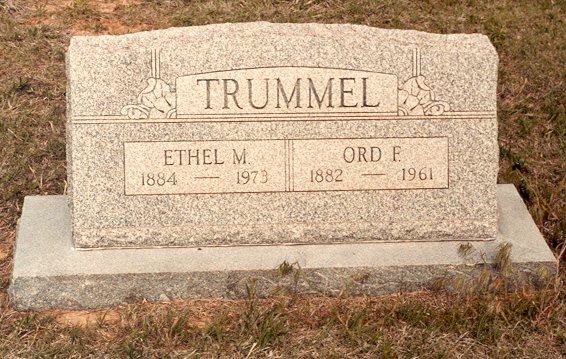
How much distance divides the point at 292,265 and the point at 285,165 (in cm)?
53

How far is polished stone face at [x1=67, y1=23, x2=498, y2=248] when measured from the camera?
4.85 m

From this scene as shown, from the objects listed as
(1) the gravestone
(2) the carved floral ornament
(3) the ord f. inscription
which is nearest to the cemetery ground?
(1) the gravestone

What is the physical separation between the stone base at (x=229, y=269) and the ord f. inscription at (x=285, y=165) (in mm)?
307

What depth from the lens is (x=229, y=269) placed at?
15.5ft

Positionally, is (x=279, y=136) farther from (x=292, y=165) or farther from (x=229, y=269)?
(x=229, y=269)

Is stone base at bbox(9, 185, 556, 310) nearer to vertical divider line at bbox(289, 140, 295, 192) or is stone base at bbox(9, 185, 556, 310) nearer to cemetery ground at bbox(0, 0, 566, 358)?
cemetery ground at bbox(0, 0, 566, 358)

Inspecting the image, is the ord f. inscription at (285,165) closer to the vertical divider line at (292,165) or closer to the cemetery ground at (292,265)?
the vertical divider line at (292,165)

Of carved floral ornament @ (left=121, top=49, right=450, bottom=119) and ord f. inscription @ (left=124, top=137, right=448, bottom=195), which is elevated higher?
carved floral ornament @ (left=121, top=49, right=450, bottom=119)

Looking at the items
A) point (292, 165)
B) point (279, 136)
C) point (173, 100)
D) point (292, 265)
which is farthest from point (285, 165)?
point (173, 100)

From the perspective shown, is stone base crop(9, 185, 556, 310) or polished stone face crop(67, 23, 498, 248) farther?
polished stone face crop(67, 23, 498, 248)

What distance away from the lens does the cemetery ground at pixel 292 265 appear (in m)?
4.34

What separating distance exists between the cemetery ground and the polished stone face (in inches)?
16.1

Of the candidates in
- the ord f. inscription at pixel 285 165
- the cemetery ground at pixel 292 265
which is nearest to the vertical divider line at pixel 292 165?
the ord f. inscription at pixel 285 165

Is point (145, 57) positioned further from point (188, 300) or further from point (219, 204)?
point (188, 300)
